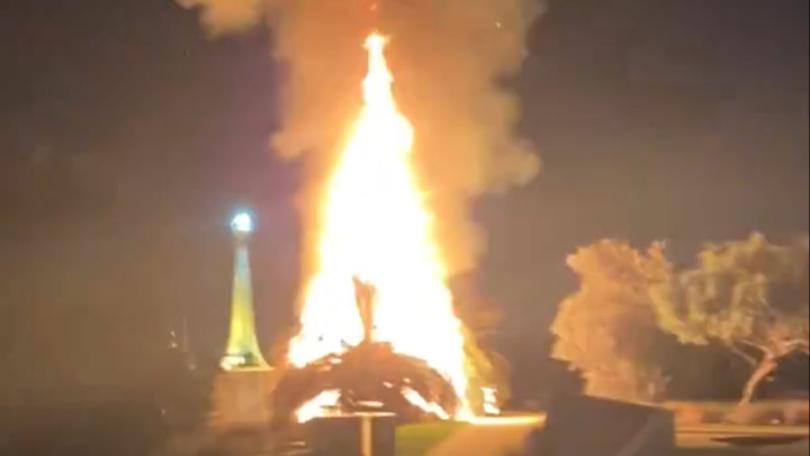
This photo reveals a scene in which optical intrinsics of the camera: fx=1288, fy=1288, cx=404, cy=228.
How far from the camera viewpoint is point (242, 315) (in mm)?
3043

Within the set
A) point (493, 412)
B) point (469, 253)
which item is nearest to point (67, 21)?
point (469, 253)

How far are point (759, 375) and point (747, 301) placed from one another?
0.19m

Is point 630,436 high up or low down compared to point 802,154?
down

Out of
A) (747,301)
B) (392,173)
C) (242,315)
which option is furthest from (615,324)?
(242,315)

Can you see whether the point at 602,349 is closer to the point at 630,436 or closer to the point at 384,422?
the point at 630,436

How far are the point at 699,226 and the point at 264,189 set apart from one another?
1051 millimetres

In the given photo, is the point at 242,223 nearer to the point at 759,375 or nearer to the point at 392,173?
the point at 392,173

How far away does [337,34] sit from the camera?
322cm

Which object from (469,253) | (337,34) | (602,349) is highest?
(337,34)

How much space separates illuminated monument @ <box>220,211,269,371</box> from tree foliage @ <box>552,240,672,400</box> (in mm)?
717

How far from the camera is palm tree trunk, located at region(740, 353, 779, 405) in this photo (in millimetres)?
2998

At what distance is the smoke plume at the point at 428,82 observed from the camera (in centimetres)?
314

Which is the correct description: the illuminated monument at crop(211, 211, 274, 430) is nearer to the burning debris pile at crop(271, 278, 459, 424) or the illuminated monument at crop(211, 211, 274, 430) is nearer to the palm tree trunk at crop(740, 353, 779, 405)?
the burning debris pile at crop(271, 278, 459, 424)

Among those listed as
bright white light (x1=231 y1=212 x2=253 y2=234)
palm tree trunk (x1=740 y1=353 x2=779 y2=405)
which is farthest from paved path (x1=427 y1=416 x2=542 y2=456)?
bright white light (x1=231 y1=212 x2=253 y2=234)
